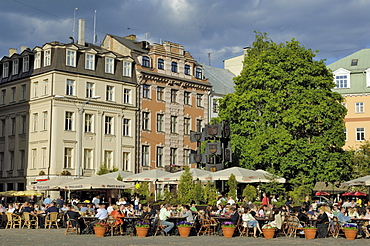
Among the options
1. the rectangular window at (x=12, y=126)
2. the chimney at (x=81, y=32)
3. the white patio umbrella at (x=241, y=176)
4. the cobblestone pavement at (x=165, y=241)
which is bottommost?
the cobblestone pavement at (x=165, y=241)

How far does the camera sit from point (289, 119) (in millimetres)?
42469

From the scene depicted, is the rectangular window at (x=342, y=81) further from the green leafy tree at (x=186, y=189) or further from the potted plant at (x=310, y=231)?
the potted plant at (x=310, y=231)

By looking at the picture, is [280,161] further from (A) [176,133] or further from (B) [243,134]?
(A) [176,133]

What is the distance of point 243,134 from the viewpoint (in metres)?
45.8

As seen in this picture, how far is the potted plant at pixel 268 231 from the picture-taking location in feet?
77.6

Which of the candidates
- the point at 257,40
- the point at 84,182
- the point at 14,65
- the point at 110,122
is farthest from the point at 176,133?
the point at 84,182

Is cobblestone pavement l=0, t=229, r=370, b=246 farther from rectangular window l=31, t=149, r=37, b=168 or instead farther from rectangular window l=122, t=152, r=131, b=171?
rectangular window l=122, t=152, r=131, b=171

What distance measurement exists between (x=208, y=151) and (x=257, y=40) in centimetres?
1862

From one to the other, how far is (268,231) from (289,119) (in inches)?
782

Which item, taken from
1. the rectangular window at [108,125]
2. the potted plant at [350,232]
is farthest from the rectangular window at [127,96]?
the potted plant at [350,232]

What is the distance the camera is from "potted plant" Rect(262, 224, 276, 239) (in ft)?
77.6

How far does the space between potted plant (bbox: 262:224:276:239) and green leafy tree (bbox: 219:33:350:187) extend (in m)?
18.4

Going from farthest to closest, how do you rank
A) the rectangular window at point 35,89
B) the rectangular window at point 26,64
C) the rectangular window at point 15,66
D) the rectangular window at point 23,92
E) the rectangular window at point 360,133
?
the rectangular window at point 360,133 < the rectangular window at point 15,66 < the rectangular window at point 26,64 < the rectangular window at point 23,92 < the rectangular window at point 35,89

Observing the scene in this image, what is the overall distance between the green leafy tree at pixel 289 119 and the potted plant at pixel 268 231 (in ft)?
60.5
